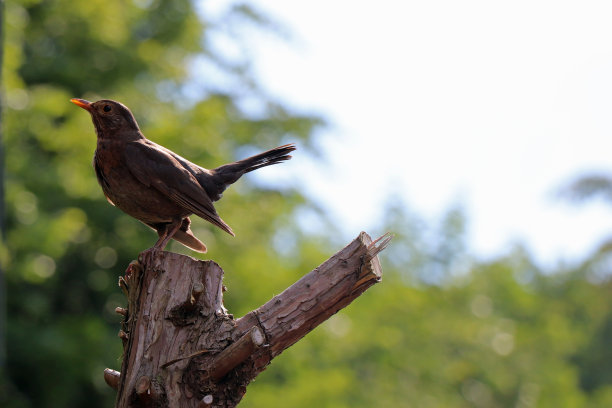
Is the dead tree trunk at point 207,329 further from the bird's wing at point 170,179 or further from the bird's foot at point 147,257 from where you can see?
the bird's wing at point 170,179

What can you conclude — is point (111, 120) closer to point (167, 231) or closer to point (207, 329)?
point (167, 231)

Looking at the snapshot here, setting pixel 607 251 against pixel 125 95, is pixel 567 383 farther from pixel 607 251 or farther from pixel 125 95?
pixel 125 95

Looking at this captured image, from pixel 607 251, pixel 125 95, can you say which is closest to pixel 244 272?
pixel 125 95

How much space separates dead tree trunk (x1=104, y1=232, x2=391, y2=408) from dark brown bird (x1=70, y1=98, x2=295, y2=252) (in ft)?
2.78

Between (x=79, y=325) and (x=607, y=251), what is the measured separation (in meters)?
11.8

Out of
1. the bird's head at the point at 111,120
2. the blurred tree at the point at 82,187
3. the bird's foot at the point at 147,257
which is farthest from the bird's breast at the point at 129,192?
the blurred tree at the point at 82,187

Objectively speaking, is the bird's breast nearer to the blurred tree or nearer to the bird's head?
the bird's head

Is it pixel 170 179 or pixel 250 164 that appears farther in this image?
pixel 250 164

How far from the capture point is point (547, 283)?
24.2 m

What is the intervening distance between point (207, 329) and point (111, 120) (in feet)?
6.56

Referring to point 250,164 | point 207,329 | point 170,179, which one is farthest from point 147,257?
point 250,164

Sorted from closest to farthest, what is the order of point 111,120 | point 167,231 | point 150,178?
point 150,178
point 167,231
point 111,120

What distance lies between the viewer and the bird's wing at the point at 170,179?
4883 millimetres

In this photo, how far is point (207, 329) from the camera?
13.1 ft
